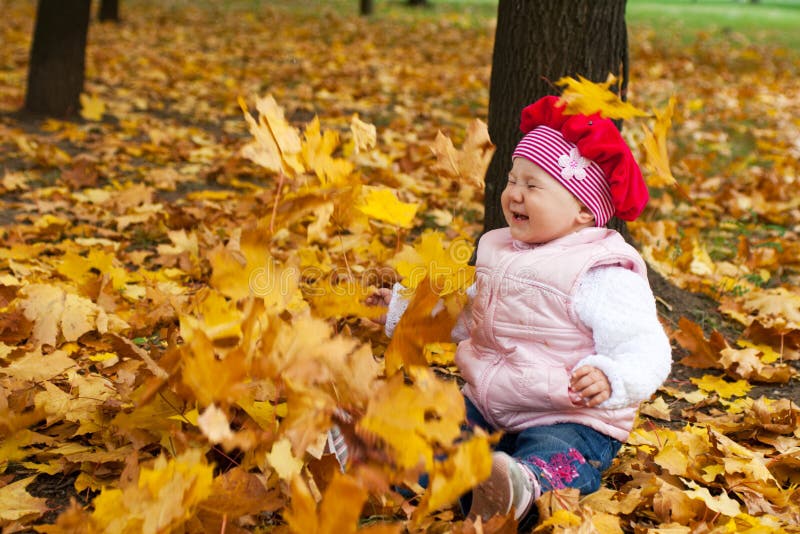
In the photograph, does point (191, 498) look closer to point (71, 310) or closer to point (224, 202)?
point (71, 310)

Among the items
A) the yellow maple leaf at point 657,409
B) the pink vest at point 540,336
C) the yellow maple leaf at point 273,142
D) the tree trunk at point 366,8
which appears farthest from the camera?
the tree trunk at point 366,8

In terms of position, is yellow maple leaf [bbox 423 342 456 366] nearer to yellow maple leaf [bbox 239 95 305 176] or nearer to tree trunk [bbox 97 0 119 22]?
→ yellow maple leaf [bbox 239 95 305 176]

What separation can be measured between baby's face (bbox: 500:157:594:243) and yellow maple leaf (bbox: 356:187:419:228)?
0.27 m

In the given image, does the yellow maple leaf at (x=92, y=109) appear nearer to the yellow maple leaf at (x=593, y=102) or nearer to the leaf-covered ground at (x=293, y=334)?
the leaf-covered ground at (x=293, y=334)

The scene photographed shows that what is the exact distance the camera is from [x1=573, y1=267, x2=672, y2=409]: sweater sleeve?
1.74 meters

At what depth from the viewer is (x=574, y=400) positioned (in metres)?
1.79

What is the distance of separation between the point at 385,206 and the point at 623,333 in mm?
689

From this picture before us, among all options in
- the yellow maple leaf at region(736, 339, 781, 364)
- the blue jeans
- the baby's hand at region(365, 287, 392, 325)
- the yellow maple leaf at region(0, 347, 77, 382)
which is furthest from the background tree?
the yellow maple leaf at region(0, 347, 77, 382)

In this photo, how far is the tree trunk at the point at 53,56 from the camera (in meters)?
5.89

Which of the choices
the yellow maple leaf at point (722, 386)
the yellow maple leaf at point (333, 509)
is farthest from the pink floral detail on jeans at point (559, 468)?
the yellow maple leaf at point (722, 386)

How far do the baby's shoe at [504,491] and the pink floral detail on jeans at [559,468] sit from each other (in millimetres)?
86

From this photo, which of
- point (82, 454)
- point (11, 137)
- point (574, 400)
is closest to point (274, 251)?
point (82, 454)

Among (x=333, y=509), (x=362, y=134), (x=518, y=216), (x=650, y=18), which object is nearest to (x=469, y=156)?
(x=518, y=216)

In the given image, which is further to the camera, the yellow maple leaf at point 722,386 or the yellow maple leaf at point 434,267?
the yellow maple leaf at point 722,386
